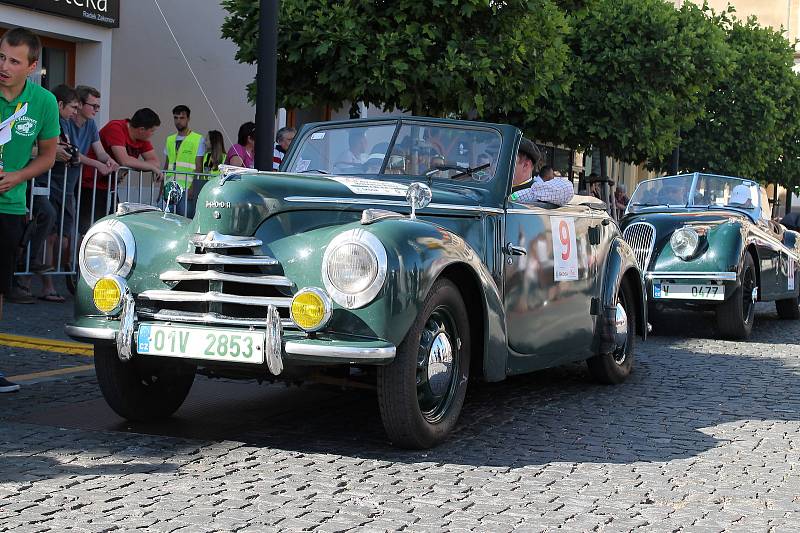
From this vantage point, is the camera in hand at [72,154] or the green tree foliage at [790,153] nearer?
the camera in hand at [72,154]

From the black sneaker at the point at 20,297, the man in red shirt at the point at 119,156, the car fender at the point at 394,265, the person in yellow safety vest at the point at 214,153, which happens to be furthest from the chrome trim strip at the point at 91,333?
the person in yellow safety vest at the point at 214,153

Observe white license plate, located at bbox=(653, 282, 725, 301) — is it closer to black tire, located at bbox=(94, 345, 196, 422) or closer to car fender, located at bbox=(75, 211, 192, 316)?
black tire, located at bbox=(94, 345, 196, 422)

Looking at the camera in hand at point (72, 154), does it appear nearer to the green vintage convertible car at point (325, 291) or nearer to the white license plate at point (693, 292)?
the green vintage convertible car at point (325, 291)

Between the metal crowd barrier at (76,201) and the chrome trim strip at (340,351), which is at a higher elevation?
the metal crowd barrier at (76,201)

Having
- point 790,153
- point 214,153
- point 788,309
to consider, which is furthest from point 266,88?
point 790,153

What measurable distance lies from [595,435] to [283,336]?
1863mm

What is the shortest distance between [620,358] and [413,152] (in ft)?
7.29

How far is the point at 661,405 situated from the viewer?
279 inches

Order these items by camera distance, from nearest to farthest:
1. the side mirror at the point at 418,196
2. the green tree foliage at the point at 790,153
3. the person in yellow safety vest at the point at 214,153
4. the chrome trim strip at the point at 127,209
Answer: the side mirror at the point at 418,196 < the chrome trim strip at the point at 127,209 < the person in yellow safety vest at the point at 214,153 < the green tree foliage at the point at 790,153

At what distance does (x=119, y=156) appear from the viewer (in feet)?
38.7

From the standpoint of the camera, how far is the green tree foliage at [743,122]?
3300cm

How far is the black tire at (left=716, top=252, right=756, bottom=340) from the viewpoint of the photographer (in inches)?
442

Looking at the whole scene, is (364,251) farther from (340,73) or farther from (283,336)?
(340,73)

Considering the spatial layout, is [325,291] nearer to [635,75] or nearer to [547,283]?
[547,283]
